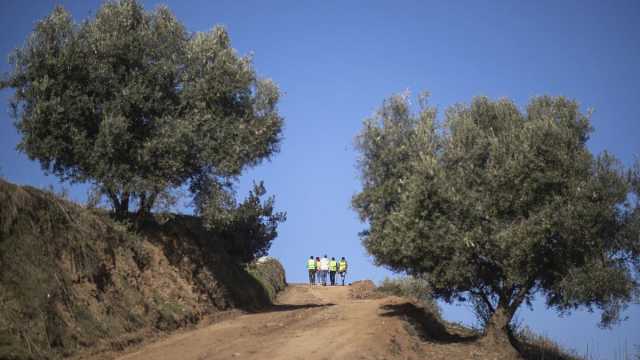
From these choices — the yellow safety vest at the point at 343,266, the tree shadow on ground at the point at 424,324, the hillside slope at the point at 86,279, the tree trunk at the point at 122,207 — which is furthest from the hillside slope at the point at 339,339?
the yellow safety vest at the point at 343,266

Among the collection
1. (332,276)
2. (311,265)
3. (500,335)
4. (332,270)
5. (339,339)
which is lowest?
(500,335)

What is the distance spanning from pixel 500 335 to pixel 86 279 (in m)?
17.1

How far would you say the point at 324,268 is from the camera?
2250 inches

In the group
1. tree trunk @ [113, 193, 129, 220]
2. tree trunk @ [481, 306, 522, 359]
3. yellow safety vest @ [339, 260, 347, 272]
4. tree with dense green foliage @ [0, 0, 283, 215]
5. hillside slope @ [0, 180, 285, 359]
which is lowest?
tree trunk @ [481, 306, 522, 359]

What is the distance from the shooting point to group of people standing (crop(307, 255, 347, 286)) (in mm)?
56844

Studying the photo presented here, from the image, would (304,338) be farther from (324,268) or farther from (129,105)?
(324,268)

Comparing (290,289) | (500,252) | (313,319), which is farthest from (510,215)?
(290,289)

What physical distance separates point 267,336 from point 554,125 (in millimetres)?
14016

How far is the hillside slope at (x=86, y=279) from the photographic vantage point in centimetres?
1803

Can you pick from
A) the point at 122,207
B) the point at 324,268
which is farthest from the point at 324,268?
the point at 122,207

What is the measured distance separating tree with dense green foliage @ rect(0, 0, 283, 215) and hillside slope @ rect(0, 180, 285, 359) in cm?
359

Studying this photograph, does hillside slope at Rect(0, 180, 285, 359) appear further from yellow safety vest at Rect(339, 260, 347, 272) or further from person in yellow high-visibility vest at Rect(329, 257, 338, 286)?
yellow safety vest at Rect(339, 260, 347, 272)

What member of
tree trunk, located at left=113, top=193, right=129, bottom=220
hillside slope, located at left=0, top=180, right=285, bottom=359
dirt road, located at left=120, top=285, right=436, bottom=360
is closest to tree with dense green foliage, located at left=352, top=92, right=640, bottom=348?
dirt road, located at left=120, top=285, right=436, bottom=360

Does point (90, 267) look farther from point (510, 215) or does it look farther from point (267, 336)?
point (510, 215)
